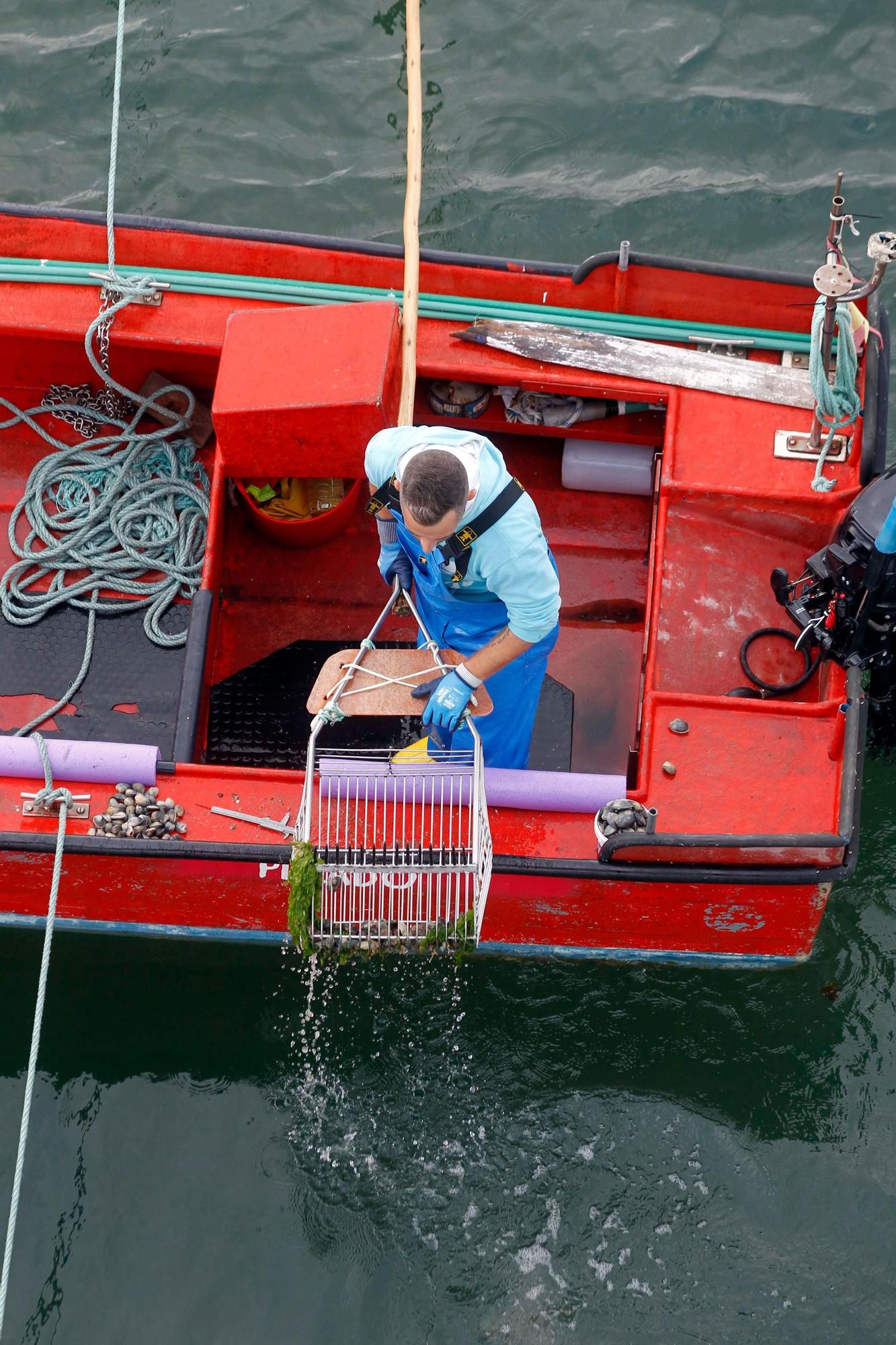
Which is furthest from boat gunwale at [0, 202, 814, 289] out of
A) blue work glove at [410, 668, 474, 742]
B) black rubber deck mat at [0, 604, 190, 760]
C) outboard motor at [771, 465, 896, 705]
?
blue work glove at [410, 668, 474, 742]

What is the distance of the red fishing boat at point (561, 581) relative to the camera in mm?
4453

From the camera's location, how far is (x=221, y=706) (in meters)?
5.36

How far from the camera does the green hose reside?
17.5ft

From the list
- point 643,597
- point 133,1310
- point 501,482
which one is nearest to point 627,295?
point 643,597

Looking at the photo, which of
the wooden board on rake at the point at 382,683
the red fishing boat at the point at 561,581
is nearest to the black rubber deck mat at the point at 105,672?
the red fishing boat at the point at 561,581

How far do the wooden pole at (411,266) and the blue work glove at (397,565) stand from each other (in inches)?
18.6

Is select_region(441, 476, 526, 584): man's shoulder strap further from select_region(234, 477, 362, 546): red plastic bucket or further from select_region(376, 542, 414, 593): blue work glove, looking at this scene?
select_region(234, 477, 362, 546): red plastic bucket

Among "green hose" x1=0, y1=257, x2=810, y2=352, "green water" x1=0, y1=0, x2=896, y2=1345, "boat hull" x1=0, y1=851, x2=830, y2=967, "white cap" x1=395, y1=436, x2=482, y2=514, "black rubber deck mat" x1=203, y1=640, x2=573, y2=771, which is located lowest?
"green water" x1=0, y1=0, x2=896, y2=1345

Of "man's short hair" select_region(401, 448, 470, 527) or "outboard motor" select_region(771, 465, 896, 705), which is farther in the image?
"outboard motor" select_region(771, 465, 896, 705)

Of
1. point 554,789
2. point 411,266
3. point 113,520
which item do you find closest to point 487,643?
point 554,789

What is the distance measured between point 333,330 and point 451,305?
0.64 meters

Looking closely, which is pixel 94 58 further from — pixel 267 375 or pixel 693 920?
pixel 693 920

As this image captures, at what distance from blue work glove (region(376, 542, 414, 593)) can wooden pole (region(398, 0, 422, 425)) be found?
1.55 feet

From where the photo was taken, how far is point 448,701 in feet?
13.3
